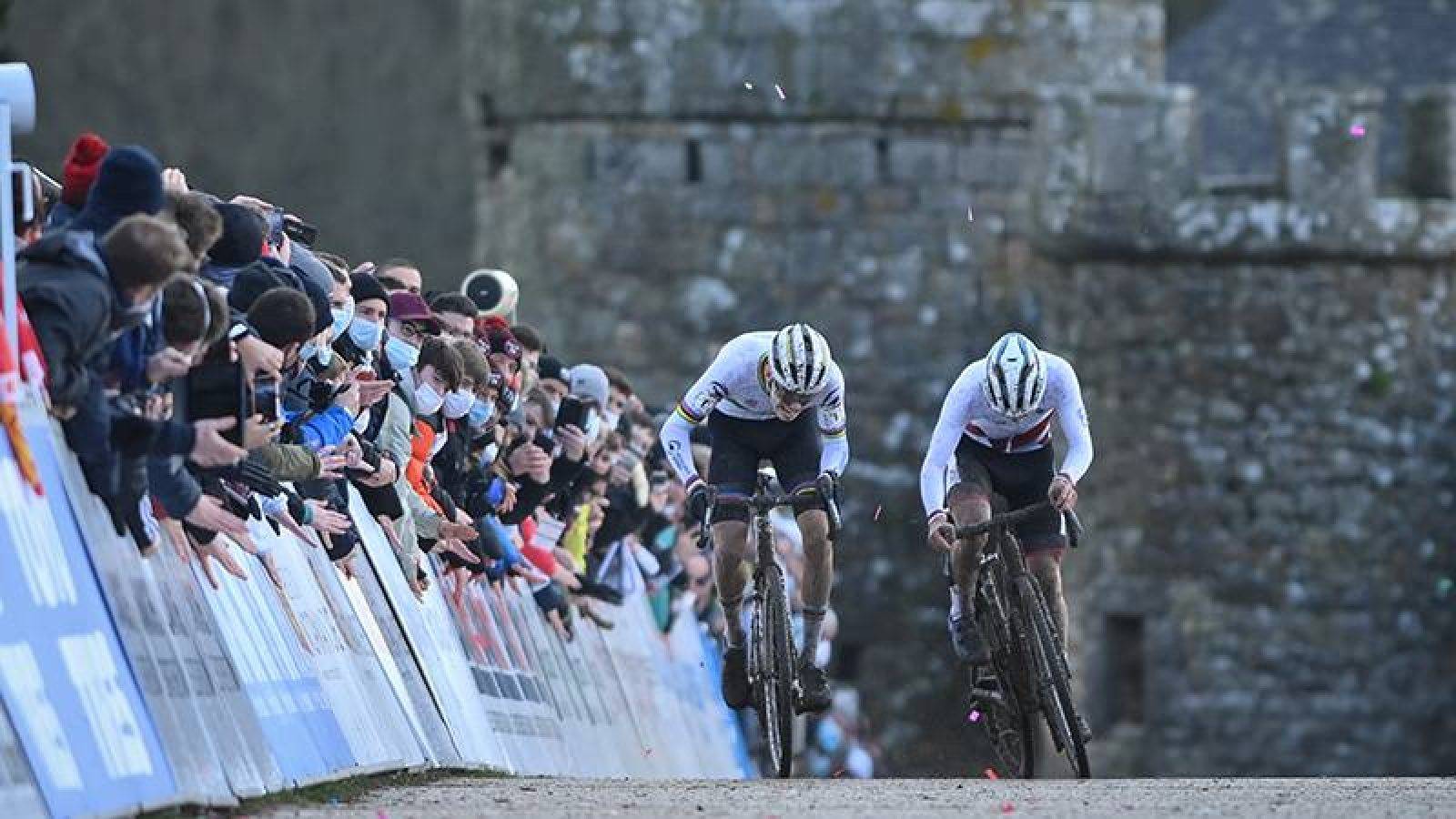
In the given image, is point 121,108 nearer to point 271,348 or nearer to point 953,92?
point 953,92

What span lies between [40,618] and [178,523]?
72.8 inches

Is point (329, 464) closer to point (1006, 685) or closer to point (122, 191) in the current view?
point (122, 191)

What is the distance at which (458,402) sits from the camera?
57.6 ft

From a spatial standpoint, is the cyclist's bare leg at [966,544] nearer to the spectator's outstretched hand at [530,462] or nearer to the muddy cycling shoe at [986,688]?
the muddy cycling shoe at [986,688]

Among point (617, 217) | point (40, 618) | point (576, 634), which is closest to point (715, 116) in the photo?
point (617, 217)

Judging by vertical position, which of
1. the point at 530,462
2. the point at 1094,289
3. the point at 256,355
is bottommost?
the point at 1094,289

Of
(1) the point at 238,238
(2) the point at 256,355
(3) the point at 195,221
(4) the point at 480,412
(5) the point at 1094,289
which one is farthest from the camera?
(5) the point at 1094,289

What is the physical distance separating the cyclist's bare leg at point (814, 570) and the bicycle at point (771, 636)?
5 centimetres

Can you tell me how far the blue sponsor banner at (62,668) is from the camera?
34.1 ft

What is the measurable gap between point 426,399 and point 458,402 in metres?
0.39

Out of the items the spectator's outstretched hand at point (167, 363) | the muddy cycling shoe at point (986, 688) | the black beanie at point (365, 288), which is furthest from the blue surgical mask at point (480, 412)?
the spectator's outstretched hand at point (167, 363)

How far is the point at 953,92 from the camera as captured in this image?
3105 centimetres

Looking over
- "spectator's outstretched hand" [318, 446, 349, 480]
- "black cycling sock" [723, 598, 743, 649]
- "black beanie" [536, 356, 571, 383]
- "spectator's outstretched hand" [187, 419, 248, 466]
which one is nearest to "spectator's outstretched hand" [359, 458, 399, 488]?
"spectator's outstretched hand" [318, 446, 349, 480]

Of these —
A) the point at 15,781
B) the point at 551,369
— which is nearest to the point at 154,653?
the point at 15,781
